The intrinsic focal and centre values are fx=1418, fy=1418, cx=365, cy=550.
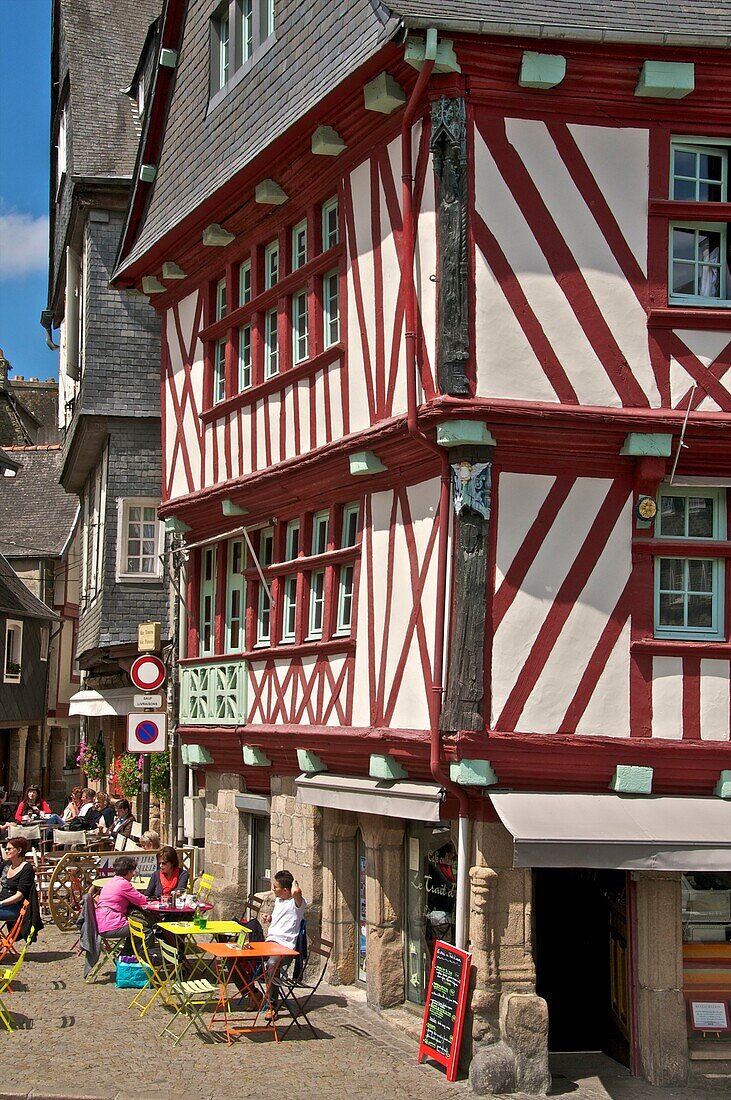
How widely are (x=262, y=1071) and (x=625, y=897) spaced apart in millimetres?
2982

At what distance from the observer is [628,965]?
10523 mm

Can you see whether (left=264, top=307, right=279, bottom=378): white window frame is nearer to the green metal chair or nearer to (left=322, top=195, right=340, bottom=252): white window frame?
(left=322, top=195, right=340, bottom=252): white window frame

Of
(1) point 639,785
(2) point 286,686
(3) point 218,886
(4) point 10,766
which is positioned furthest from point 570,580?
(4) point 10,766

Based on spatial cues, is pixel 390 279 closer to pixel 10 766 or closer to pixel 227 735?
pixel 227 735

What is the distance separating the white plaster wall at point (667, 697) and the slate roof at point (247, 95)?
16.3ft

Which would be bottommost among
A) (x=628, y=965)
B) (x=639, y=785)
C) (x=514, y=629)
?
(x=628, y=965)

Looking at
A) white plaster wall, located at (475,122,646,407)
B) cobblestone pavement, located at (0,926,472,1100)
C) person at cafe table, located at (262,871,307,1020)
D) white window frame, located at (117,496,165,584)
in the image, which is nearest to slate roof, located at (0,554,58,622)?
white window frame, located at (117,496,165,584)

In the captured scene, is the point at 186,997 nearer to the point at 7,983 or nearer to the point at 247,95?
the point at 7,983

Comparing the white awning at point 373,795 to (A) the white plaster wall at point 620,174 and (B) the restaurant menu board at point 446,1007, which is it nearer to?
(B) the restaurant menu board at point 446,1007

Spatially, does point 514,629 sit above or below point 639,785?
above

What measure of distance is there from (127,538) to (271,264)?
676 centimetres

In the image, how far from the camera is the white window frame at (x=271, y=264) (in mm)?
13805

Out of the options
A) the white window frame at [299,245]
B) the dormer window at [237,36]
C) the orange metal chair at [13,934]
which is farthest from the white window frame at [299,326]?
the orange metal chair at [13,934]

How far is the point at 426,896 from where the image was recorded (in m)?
11.7
